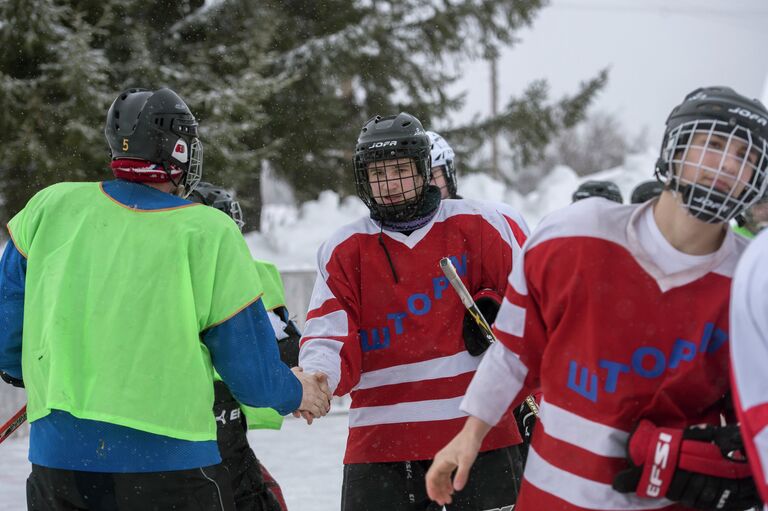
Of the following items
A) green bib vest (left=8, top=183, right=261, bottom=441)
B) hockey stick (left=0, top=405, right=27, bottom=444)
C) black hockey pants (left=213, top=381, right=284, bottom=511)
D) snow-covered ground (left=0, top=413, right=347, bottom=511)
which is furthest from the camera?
snow-covered ground (left=0, top=413, right=347, bottom=511)

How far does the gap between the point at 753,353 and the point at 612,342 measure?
475 millimetres

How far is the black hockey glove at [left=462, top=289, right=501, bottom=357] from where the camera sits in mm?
3146

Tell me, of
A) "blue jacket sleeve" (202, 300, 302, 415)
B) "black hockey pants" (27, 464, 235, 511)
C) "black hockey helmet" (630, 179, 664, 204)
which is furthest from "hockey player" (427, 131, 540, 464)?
"black hockey helmet" (630, 179, 664, 204)

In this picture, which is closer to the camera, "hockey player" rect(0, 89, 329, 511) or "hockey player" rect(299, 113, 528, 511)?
"hockey player" rect(0, 89, 329, 511)

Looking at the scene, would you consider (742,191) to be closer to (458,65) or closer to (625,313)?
(625,313)

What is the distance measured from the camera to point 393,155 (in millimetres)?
3299

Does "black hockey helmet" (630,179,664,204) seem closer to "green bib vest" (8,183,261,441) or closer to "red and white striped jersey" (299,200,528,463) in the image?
"red and white striped jersey" (299,200,528,463)

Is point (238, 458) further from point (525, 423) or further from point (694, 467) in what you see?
point (694, 467)

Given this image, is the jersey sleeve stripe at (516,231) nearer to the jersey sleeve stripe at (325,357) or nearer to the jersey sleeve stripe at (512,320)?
the jersey sleeve stripe at (325,357)

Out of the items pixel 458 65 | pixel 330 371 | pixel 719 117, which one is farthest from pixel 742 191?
pixel 458 65

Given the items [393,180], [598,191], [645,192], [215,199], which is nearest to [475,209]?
[393,180]

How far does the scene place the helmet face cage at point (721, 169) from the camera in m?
2.01

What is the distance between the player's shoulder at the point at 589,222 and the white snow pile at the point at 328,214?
6.90 meters

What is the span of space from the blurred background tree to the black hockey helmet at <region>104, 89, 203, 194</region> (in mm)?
8311
